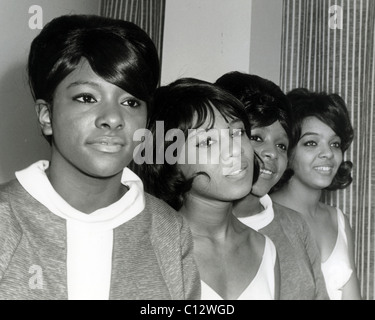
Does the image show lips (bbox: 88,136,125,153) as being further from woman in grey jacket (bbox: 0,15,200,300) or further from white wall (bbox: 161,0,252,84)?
white wall (bbox: 161,0,252,84)

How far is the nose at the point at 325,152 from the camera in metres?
1.64

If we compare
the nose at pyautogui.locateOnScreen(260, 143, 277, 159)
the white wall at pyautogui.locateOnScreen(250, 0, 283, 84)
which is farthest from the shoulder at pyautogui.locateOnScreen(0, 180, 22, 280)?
the white wall at pyautogui.locateOnScreen(250, 0, 283, 84)

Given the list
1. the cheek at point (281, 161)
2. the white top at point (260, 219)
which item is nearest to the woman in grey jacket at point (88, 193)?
the white top at point (260, 219)

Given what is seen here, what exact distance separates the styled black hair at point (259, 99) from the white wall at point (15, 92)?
50 centimetres

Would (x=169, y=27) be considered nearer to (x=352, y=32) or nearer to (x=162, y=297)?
(x=352, y=32)

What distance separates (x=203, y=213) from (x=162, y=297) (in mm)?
258

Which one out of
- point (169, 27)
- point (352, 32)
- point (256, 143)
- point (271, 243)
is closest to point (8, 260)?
point (271, 243)

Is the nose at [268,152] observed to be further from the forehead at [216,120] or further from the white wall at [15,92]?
the white wall at [15,92]

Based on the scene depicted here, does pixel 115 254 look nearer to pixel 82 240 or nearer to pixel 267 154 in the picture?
pixel 82 240

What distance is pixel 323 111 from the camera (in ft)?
5.50

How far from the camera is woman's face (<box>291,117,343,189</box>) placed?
5.38 ft

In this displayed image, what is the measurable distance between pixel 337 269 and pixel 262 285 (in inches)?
18.8

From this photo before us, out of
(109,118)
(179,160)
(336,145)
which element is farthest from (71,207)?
(336,145)

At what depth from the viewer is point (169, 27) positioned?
5.92 feet
